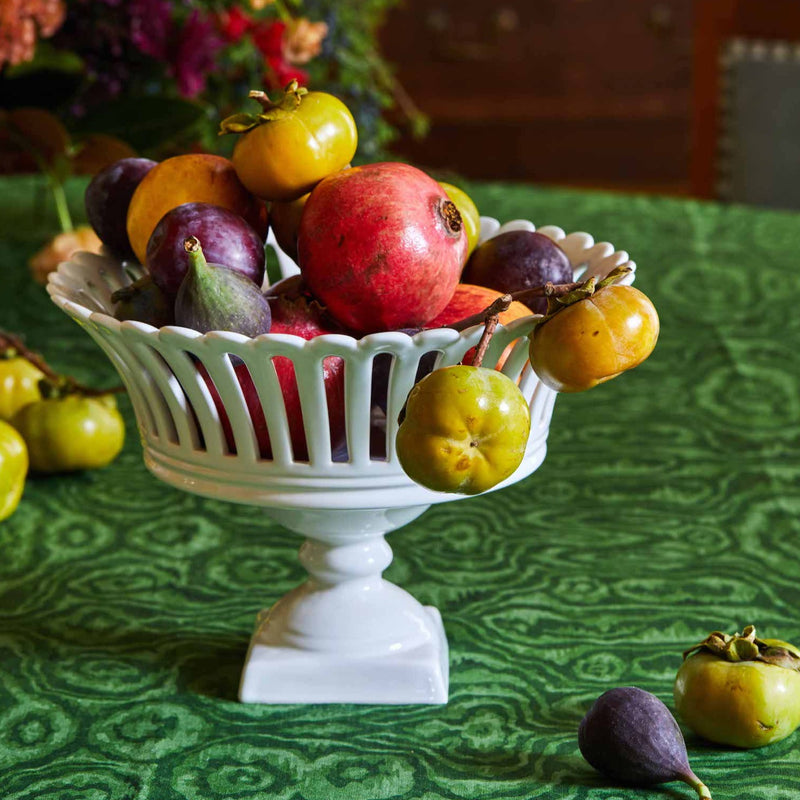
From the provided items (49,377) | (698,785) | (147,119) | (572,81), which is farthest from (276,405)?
(572,81)

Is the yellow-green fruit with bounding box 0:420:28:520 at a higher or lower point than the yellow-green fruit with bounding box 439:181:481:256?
lower

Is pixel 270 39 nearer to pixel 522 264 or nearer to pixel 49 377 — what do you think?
pixel 49 377

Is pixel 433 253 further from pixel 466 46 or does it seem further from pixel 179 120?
pixel 466 46

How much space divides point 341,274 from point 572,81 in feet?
11.1

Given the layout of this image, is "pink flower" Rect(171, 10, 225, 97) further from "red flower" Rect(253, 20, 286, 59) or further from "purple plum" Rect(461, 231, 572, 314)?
"purple plum" Rect(461, 231, 572, 314)

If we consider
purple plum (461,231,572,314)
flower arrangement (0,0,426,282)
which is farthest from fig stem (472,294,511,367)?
flower arrangement (0,0,426,282)

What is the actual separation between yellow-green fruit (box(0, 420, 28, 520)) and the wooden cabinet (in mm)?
3067

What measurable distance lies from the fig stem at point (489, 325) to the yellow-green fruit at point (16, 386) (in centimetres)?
55

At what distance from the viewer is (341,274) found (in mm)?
601

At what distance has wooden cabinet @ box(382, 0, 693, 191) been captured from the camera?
146 inches

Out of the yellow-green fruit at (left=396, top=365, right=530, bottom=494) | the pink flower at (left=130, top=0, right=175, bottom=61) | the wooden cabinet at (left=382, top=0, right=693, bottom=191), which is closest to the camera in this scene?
the yellow-green fruit at (left=396, top=365, right=530, bottom=494)

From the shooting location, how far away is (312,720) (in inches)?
26.7

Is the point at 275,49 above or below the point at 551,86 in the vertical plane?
above

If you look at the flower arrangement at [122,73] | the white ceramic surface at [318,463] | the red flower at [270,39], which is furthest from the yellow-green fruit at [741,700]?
the red flower at [270,39]
